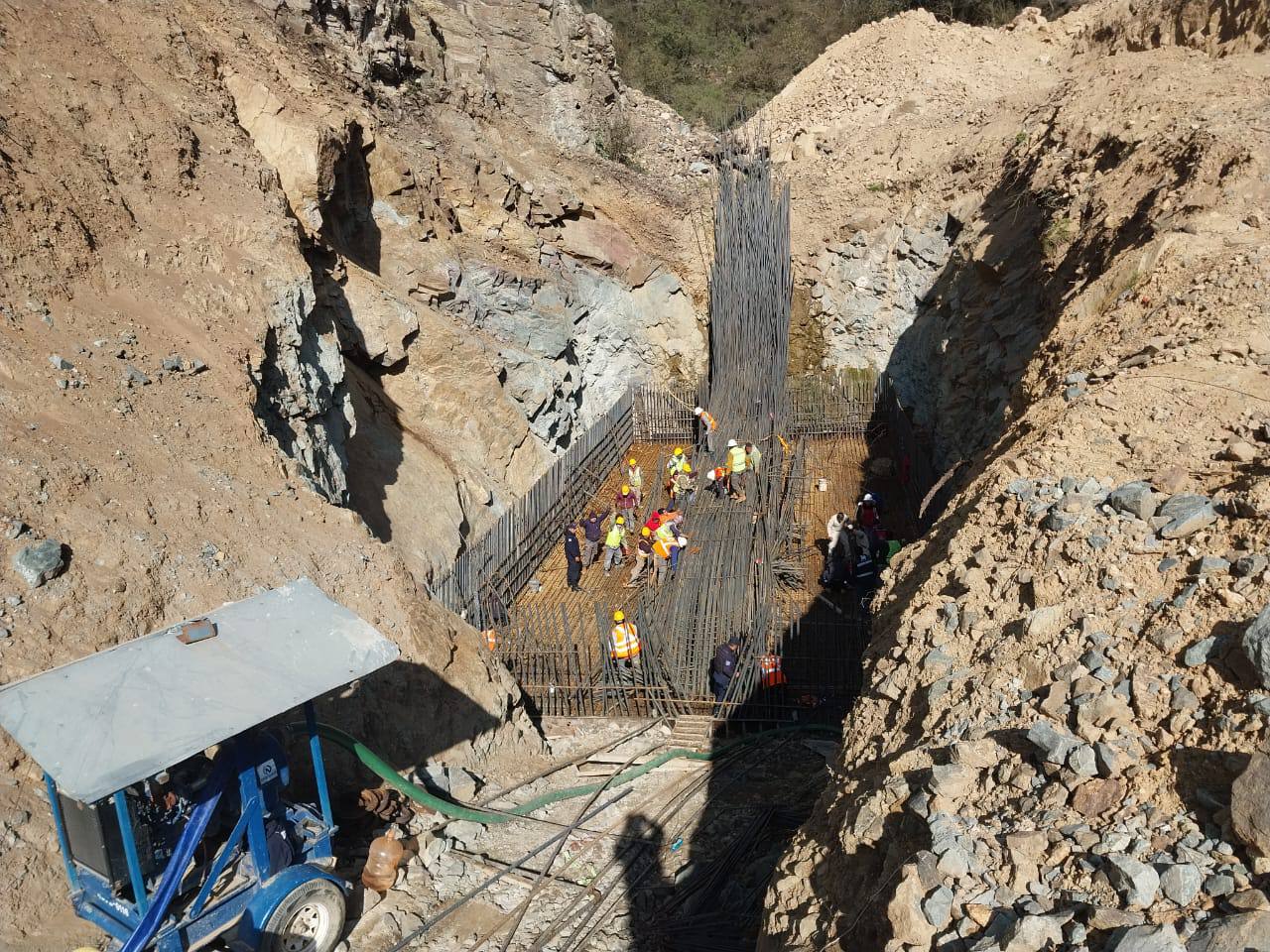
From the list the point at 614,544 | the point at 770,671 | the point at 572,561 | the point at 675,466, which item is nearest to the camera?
the point at 770,671

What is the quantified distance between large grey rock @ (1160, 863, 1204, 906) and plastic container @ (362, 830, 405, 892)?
15.5ft

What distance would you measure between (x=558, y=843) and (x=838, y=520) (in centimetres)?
612

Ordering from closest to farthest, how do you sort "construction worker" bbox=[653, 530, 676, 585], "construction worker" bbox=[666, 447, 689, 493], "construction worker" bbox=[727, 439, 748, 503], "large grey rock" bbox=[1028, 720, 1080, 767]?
"large grey rock" bbox=[1028, 720, 1080, 767] → "construction worker" bbox=[653, 530, 676, 585] → "construction worker" bbox=[727, 439, 748, 503] → "construction worker" bbox=[666, 447, 689, 493]

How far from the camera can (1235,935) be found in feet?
6.99

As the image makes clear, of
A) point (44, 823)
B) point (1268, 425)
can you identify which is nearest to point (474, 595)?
point (44, 823)

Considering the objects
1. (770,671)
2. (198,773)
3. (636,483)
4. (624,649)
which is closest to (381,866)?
(198,773)

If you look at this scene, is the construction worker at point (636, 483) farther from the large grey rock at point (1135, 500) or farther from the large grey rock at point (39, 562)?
the large grey rock at point (1135, 500)

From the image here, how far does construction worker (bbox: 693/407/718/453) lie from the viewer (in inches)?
557

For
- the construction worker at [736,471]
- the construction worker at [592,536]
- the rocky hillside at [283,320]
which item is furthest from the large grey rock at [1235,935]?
the construction worker at [736,471]

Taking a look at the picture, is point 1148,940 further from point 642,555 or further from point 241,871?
point 642,555

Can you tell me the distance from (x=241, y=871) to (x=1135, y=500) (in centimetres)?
518

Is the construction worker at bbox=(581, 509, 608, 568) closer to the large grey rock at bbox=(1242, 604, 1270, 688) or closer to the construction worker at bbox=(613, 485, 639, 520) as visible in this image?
the construction worker at bbox=(613, 485, 639, 520)

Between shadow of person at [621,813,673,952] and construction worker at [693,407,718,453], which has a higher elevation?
construction worker at [693,407,718,453]

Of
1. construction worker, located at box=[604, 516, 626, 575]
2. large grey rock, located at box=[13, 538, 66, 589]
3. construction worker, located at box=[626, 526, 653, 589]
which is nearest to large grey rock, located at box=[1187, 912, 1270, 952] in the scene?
large grey rock, located at box=[13, 538, 66, 589]
